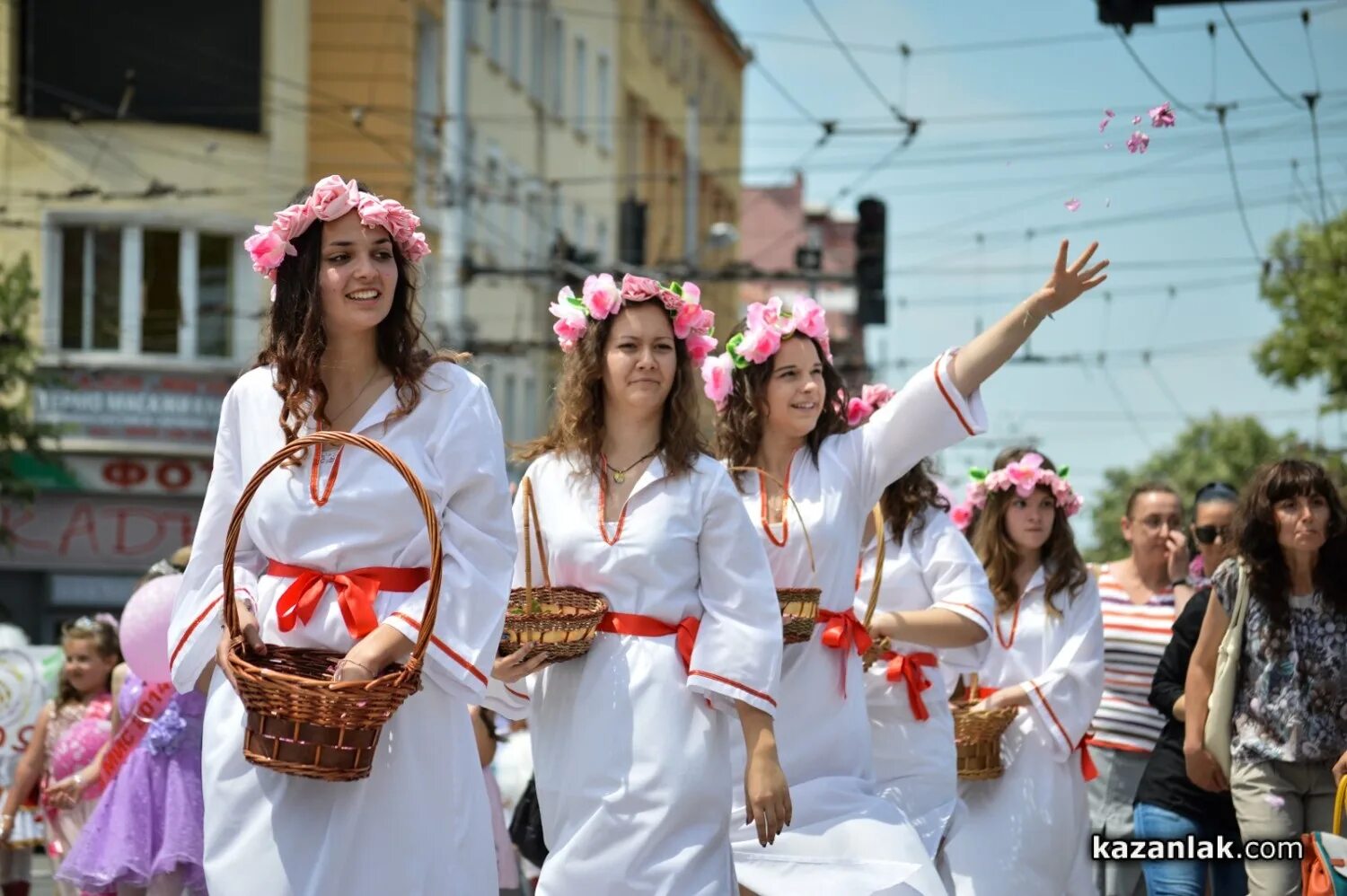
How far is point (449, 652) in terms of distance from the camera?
17.3 feet

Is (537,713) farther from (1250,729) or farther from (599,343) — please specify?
Answer: (1250,729)

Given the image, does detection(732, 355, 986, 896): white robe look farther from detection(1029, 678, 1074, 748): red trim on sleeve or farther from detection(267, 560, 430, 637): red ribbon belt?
detection(1029, 678, 1074, 748): red trim on sleeve

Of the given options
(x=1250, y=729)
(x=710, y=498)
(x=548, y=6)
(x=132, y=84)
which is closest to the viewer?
(x=710, y=498)

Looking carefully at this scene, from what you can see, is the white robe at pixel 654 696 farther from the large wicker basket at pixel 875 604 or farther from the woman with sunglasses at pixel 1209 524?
the woman with sunglasses at pixel 1209 524

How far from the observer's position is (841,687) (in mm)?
7578

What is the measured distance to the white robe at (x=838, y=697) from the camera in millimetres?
7098

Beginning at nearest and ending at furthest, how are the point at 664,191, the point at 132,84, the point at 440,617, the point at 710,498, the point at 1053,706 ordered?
the point at 440,617, the point at 710,498, the point at 1053,706, the point at 132,84, the point at 664,191

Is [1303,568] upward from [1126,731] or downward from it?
upward

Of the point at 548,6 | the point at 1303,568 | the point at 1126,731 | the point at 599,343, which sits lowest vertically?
the point at 1126,731

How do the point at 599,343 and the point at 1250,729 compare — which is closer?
the point at 599,343

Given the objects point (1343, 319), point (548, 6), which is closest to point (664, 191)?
→ point (548, 6)

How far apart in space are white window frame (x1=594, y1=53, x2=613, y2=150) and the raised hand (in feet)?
130

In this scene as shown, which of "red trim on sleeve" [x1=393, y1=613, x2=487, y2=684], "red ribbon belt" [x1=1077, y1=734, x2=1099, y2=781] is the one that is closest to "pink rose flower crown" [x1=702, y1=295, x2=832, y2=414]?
"red ribbon belt" [x1=1077, y1=734, x2=1099, y2=781]

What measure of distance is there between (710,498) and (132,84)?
2386 centimetres
